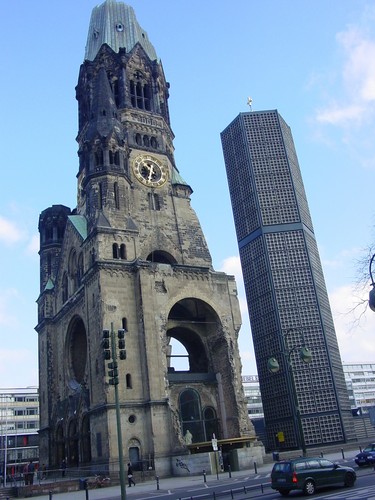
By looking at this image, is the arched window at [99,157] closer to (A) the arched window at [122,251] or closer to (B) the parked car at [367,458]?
(A) the arched window at [122,251]

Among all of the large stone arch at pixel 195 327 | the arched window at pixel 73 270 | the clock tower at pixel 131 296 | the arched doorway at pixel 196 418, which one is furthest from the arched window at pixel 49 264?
the arched doorway at pixel 196 418

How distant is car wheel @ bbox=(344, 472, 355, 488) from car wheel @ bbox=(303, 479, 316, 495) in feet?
5.90

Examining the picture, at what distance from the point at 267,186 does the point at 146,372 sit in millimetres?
34829

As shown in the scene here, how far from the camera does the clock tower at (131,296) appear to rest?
42.3 m

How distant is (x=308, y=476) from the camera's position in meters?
20.0

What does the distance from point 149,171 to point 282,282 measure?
21163 mm

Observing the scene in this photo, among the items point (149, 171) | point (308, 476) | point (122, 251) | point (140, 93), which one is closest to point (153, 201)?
point (149, 171)

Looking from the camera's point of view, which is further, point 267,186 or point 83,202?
point 267,186

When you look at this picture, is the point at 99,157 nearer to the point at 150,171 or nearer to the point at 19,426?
the point at 150,171

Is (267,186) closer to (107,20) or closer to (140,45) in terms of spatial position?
(140,45)

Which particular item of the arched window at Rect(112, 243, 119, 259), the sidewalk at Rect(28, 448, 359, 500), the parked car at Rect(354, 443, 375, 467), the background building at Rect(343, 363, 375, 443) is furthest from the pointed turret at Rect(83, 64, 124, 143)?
the background building at Rect(343, 363, 375, 443)

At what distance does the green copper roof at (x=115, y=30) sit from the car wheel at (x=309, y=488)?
57974mm

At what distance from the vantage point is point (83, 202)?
58.7 m

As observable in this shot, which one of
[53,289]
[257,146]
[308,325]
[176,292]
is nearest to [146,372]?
[176,292]
